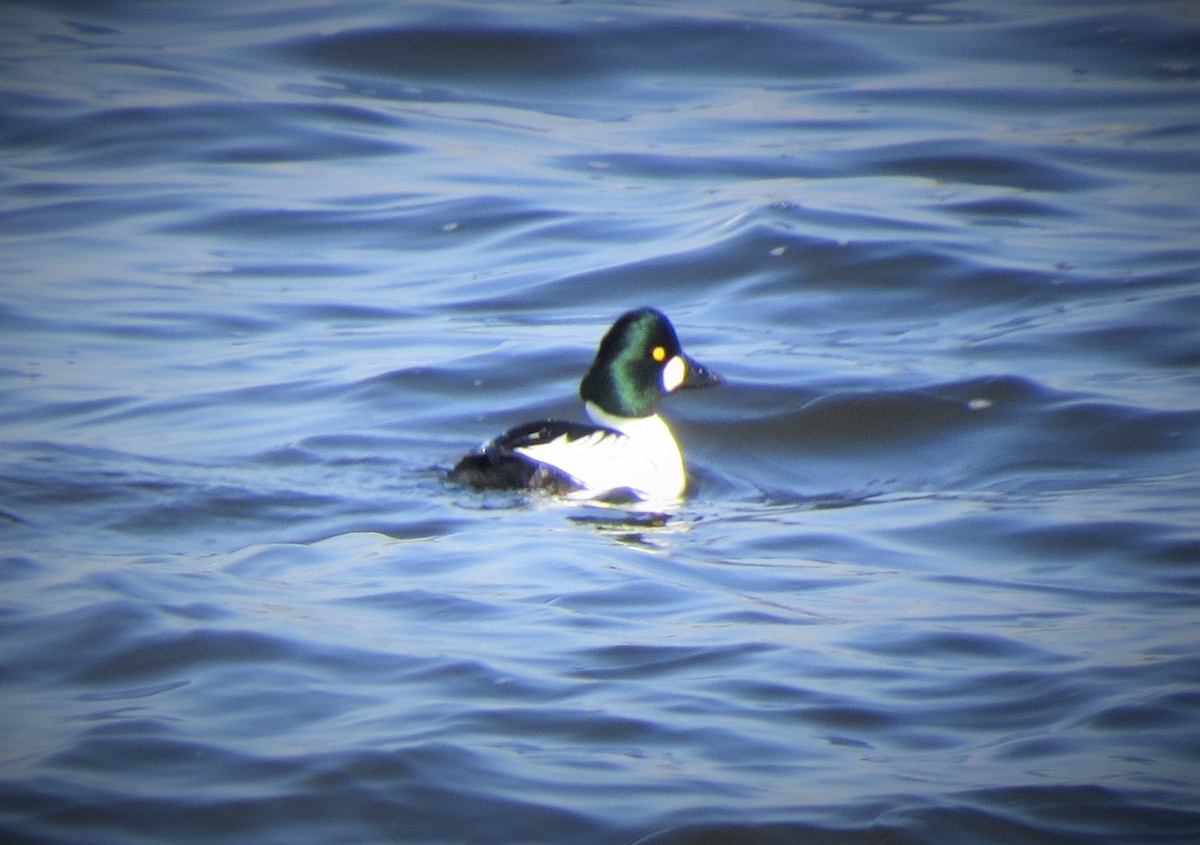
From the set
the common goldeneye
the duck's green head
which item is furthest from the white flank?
the duck's green head

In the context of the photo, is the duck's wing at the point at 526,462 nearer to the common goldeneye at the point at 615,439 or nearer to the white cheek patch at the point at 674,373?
the common goldeneye at the point at 615,439

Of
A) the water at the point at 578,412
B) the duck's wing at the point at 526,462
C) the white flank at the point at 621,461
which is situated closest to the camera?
the water at the point at 578,412

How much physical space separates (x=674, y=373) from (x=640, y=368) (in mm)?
174

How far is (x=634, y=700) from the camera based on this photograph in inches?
189

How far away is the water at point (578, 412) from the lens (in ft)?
14.3

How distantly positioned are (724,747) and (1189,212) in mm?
9134

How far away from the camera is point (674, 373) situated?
327 inches

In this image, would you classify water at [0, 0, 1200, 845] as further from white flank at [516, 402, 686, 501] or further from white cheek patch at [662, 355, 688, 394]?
white cheek patch at [662, 355, 688, 394]

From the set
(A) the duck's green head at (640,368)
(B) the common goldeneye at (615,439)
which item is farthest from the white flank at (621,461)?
(A) the duck's green head at (640,368)

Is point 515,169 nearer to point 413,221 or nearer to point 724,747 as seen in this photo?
point 413,221

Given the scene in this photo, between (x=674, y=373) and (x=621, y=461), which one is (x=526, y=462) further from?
(x=674, y=373)

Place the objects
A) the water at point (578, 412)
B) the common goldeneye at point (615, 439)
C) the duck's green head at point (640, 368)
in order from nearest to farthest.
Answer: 1. the water at point (578, 412)
2. the common goldeneye at point (615, 439)
3. the duck's green head at point (640, 368)

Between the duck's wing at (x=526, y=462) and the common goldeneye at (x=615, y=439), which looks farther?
the common goldeneye at (x=615, y=439)

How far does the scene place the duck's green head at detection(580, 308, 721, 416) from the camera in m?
8.22
